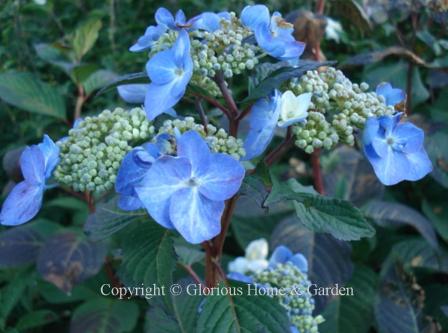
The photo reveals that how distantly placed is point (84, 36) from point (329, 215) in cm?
125

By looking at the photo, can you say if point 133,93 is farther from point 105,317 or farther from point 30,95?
point 30,95

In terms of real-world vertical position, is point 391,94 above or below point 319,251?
above

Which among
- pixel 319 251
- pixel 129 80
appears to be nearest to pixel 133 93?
pixel 129 80

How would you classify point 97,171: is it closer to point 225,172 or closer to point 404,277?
point 225,172

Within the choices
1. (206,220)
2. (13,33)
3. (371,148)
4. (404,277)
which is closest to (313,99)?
(371,148)

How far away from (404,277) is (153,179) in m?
0.88

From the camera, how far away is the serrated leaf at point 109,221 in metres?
0.99

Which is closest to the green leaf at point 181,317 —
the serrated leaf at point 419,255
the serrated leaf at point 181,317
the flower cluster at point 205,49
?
the serrated leaf at point 181,317

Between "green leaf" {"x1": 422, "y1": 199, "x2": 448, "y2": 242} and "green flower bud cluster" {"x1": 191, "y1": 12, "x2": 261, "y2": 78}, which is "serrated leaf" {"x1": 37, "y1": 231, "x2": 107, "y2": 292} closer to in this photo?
"green flower bud cluster" {"x1": 191, "y1": 12, "x2": 261, "y2": 78}

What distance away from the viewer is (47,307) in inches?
69.6

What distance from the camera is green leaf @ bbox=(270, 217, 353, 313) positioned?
143cm

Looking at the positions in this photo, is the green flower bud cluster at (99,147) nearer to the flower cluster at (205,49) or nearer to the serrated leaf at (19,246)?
the flower cluster at (205,49)

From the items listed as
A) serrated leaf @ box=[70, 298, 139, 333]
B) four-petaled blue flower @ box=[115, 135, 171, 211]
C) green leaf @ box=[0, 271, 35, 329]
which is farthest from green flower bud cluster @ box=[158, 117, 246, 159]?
serrated leaf @ box=[70, 298, 139, 333]

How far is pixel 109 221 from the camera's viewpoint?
1.03m
